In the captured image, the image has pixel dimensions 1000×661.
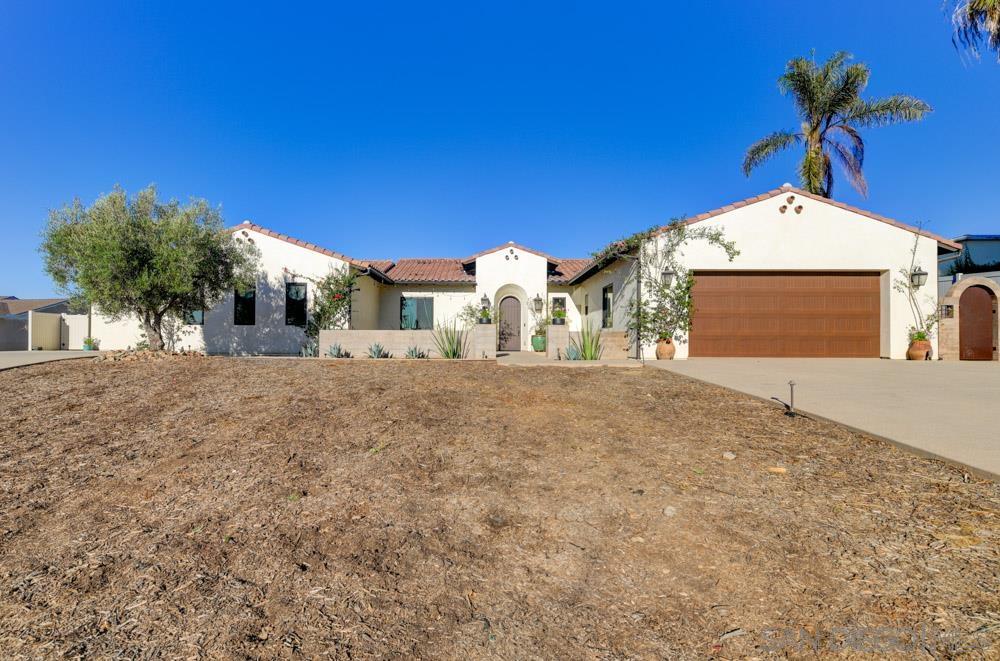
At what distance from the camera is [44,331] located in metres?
17.3

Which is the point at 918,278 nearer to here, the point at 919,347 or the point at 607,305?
the point at 919,347

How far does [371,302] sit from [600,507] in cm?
1533

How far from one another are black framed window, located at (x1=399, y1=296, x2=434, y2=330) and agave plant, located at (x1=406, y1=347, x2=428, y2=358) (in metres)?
7.55

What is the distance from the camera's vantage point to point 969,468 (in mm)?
3213

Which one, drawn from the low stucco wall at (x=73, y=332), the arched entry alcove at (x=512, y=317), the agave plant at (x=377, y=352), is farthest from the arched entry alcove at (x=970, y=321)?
the low stucco wall at (x=73, y=332)

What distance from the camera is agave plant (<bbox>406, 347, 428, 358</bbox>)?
10.4 meters

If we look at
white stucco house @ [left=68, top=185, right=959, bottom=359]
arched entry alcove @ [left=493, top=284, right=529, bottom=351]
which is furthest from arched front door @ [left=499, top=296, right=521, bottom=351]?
white stucco house @ [left=68, top=185, right=959, bottom=359]

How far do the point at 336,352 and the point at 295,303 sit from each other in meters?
6.15

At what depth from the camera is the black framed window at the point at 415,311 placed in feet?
59.5

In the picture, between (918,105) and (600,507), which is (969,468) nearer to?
(600,507)

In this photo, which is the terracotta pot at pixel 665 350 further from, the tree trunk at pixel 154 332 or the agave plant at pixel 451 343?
the tree trunk at pixel 154 332

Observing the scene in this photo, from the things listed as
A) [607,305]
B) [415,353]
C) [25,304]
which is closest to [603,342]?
[415,353]

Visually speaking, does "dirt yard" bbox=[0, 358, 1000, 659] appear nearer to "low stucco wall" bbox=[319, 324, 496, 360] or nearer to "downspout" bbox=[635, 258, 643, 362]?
"low stucco wall" bbox=[319, 324, 496, 360]

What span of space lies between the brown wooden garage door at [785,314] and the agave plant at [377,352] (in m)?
7.98
